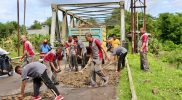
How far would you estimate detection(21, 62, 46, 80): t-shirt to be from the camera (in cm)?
1037

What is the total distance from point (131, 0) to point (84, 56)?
1348 centimetres

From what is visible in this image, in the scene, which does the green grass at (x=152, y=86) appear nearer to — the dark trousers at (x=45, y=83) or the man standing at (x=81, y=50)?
the dark trousers at (x=45, y=83)

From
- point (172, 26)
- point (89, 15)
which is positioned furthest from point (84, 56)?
point (172, 26)

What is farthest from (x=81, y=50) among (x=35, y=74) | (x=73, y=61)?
(x=35, y=74)

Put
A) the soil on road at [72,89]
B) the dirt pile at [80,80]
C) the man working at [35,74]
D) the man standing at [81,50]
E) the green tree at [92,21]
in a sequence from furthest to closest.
Answer: 1. the green tree at [92,21]
2. the man standing at [81,50]
3. the dirt pile at [80,80]
4. the soil on road at [72,89]
5. the man working at [35,74]

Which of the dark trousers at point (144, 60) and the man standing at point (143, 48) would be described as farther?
the dark trousers at point (144, 60)

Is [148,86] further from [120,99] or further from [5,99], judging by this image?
[5,99]

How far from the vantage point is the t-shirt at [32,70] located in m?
10.4

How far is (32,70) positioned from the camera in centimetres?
1057

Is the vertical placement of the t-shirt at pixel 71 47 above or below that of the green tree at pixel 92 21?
below

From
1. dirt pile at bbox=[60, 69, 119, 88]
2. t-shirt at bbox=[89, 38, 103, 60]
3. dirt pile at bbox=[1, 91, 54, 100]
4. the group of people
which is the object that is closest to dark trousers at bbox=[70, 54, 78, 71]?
the group of people

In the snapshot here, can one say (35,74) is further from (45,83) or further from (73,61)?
(73,61)

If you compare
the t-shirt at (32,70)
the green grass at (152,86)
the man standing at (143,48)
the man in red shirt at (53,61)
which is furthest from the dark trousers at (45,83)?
the man standing at (143,48)

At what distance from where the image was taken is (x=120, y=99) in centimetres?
1098
